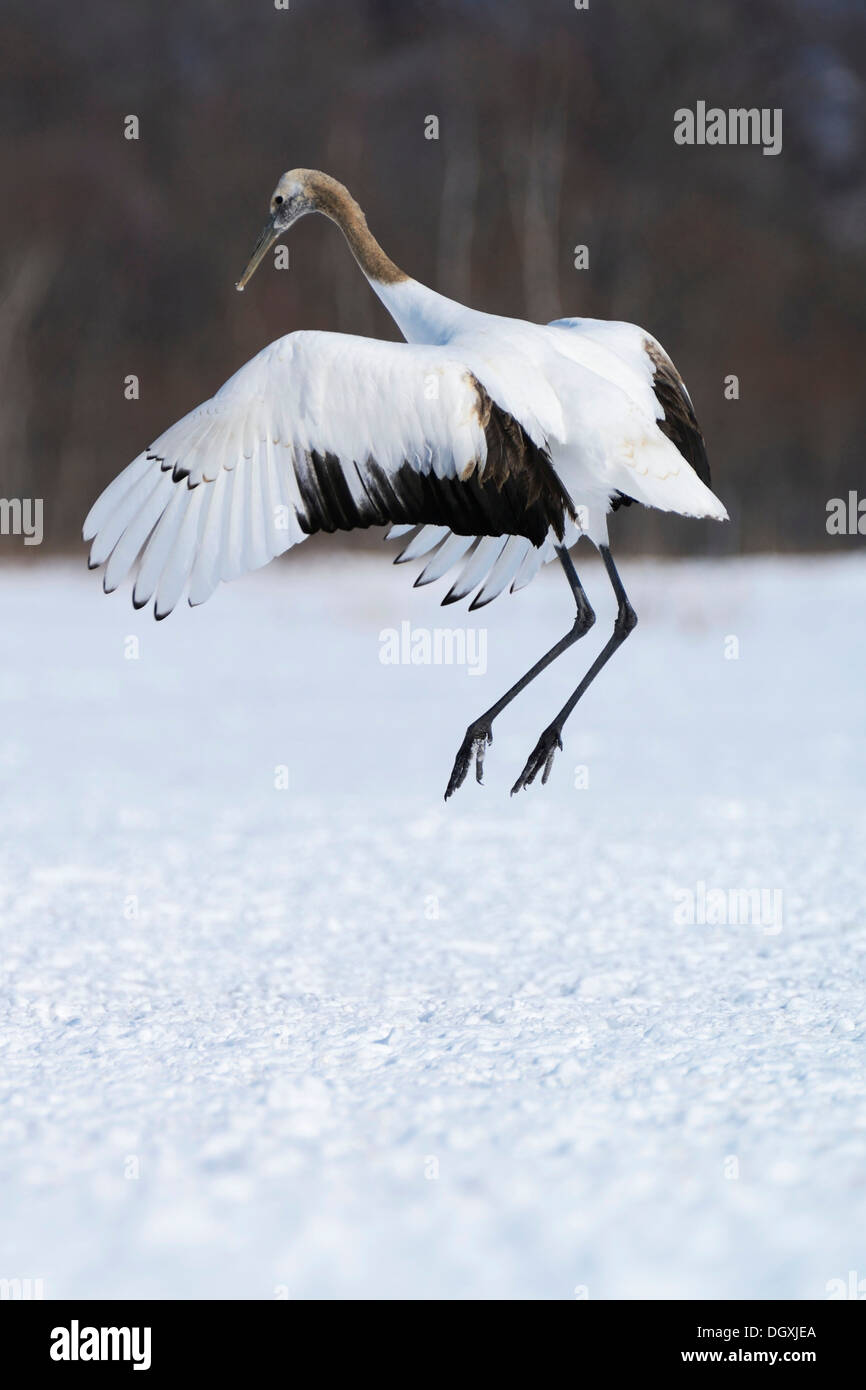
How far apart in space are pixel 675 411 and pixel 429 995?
289cm

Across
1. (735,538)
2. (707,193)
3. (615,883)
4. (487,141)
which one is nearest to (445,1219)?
(615,883)

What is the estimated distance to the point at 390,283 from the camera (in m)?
3.63

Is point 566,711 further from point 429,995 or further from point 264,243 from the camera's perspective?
point 429,995

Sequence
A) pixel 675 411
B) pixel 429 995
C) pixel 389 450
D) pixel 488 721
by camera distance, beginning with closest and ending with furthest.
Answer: pixel 389 450 → pixel 488 721 → pixel 675 411 → pixel 429 995

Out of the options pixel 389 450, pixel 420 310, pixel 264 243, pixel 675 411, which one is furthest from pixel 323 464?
pixel 675 411

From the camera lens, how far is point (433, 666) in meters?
16.4

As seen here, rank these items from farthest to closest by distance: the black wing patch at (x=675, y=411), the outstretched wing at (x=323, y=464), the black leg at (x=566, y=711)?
the black wing patch at (x=675, y=411)
the black leg at (x=566, y=711)
the outstretched wing at (x=323, y=464)

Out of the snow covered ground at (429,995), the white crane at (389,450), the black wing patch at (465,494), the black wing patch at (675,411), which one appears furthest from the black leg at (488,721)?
the snow covered ground at (429,995)

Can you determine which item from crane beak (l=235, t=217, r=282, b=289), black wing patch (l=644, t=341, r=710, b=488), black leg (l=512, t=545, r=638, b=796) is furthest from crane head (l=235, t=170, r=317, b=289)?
black leg (l=512, t=545, r=638, b=796)

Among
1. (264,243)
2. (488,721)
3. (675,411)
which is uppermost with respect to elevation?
(264,243)

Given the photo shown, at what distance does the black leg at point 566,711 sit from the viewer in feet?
11.6

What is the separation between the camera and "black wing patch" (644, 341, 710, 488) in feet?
12.9

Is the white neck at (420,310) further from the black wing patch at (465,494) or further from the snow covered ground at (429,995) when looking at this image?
the snow covered ground at (429,995)

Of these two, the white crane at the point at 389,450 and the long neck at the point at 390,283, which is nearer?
the white crane at the point at 389,450
